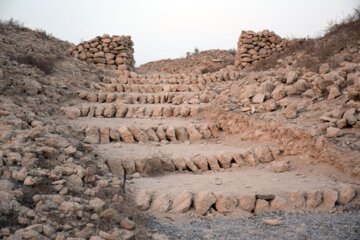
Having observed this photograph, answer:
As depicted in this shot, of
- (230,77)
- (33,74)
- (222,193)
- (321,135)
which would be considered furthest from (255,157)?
(33,74)

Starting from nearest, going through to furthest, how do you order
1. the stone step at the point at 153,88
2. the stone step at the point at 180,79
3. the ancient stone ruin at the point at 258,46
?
the stone step at the point at 153,88
the stone step at the point at 180,79
the ancient stone ruin at the point at 258,46

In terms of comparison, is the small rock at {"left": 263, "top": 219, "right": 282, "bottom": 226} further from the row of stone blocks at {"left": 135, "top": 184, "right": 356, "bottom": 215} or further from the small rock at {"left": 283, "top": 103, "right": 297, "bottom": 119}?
the small rock at {"left": 283, "top": 103, "right": 297, "bottom": 119}

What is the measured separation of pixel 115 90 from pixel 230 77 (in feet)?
12.2

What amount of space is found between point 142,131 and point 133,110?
137 cm

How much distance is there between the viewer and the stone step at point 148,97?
774cm

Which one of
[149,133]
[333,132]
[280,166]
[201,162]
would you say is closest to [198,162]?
A: [201,162]

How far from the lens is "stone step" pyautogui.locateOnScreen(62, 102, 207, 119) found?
6887 mm

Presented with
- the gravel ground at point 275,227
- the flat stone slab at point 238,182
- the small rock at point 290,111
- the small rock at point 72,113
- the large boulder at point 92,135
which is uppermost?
the small rock at point 290,111

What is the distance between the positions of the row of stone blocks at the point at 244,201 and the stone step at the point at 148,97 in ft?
14.2

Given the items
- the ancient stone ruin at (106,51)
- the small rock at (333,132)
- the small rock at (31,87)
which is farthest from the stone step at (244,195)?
the ancient stone ruin at (106,51)

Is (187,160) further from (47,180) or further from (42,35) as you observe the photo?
(42,35)

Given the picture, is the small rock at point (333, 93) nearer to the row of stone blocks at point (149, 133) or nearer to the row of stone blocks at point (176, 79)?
the row of stone blocks at point (149, 133)

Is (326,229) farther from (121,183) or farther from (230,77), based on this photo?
(230,77)

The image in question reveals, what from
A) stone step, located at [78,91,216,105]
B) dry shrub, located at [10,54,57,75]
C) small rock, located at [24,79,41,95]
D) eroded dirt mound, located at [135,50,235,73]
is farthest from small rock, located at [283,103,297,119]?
eroded dirt mound, located at [135,50,235,73]
